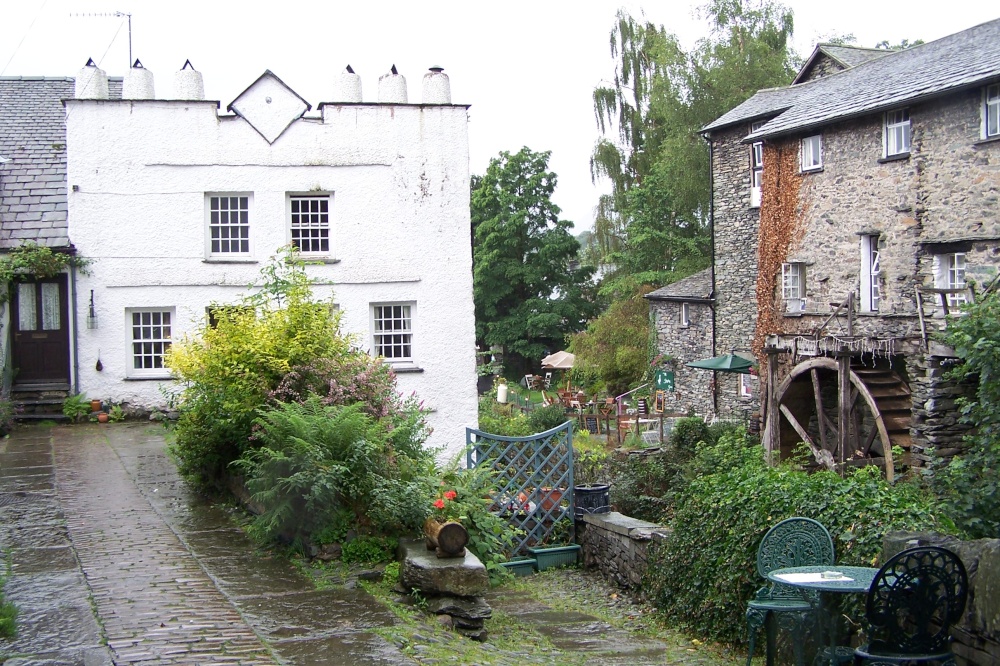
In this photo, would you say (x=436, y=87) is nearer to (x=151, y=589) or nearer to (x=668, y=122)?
(x=151, y=589)

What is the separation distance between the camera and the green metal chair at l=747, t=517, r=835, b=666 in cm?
717

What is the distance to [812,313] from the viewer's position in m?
23.6

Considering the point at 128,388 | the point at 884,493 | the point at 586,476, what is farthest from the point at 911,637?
the point at 128,388

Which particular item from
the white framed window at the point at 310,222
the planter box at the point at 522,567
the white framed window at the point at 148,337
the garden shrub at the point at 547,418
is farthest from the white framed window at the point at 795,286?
the white framed window at the point at 148,337

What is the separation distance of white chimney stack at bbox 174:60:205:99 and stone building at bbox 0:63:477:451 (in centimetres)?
3

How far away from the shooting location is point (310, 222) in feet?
66.0

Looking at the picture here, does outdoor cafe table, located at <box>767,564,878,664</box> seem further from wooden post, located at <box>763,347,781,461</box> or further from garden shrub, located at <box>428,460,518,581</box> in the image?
wooden post, located at <box>763,347,781,461</box>

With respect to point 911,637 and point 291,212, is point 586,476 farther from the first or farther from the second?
point 911,637

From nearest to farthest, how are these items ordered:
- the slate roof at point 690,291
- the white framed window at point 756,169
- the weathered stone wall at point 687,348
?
1. the white framed window at point 756,169
2. the slate roof at point 690,291
3. the weathered stone wall at point 687,348

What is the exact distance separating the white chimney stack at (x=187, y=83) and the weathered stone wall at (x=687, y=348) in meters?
16.5

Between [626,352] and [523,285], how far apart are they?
11581mm

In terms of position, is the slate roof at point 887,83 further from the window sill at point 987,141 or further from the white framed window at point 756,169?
the window sill at point 987,141

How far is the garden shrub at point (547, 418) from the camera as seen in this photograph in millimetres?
25469

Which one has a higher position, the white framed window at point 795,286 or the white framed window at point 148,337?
the white framed window at point 795,286
